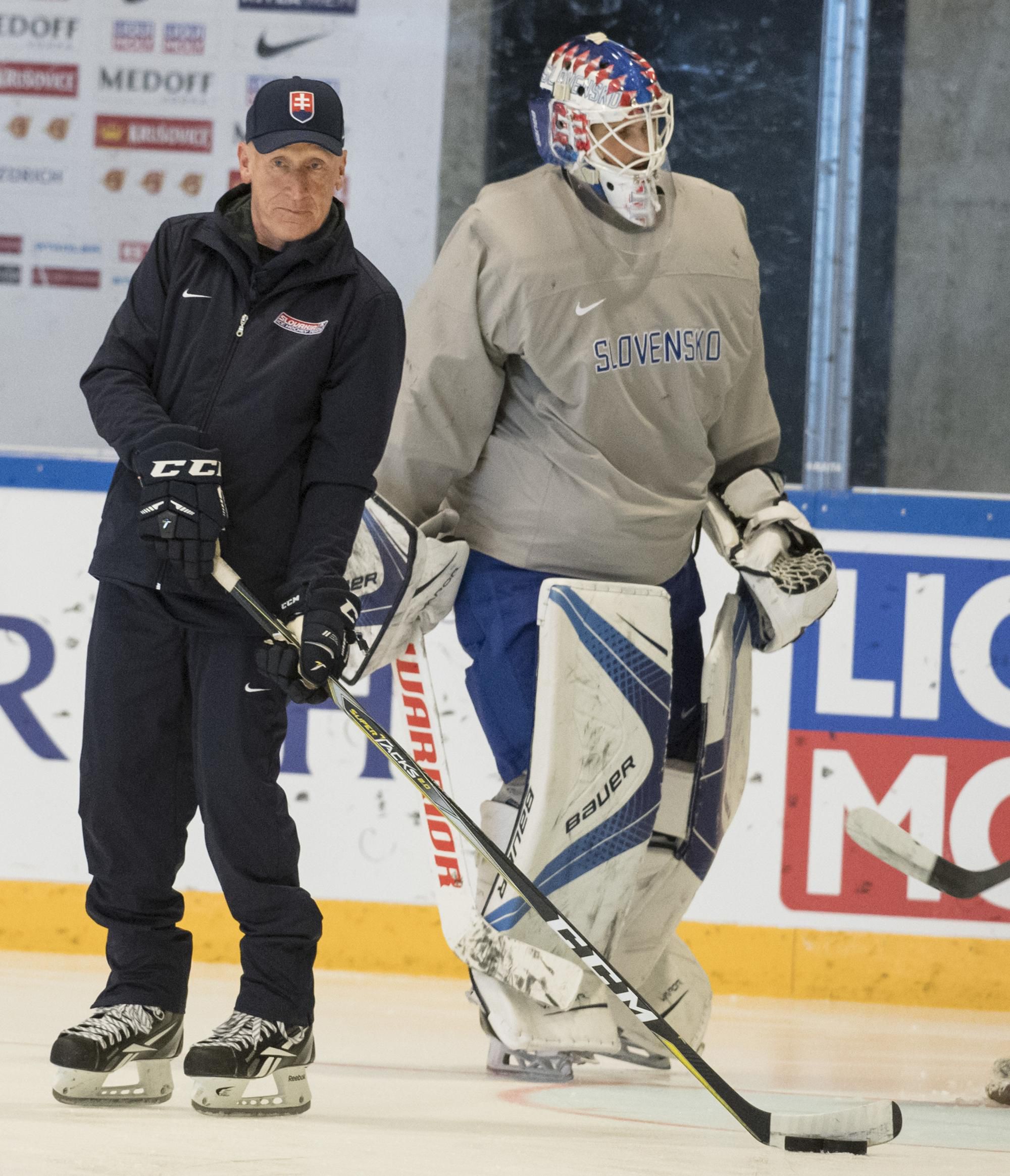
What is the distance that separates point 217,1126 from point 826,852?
1843mm

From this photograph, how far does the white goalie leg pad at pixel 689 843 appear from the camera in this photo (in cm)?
293

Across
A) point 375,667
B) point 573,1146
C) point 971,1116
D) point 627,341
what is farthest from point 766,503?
point 573,1146

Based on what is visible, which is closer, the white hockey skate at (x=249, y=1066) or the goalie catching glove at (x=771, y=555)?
the white hockey skate at (x=249, y=1066)

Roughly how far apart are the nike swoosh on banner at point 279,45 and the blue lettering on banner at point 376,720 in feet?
4.38

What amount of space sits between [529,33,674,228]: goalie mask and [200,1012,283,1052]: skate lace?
4.22ft

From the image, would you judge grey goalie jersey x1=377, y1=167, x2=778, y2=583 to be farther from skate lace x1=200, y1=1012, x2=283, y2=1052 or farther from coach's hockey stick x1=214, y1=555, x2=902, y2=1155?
skate lace x1=200, y1=1012, x2=283, y2=1052

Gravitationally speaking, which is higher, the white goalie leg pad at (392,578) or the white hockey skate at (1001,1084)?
the white goalie leg pad at (392,578)

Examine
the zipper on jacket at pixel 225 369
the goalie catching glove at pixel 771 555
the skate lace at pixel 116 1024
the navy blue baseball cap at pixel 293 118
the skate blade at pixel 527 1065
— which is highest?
the navy blue baseball cap at pixel 293 118

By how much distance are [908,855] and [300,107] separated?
4.64 ft

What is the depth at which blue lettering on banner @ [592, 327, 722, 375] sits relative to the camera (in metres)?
2.80

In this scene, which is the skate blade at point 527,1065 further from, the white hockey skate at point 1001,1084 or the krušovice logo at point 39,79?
the krušovice logo at point 39,79

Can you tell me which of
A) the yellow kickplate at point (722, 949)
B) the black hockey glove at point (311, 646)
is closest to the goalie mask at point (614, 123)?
the black hockey glove at point (311, 646)

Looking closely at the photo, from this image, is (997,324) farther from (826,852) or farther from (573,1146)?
(573,1146)

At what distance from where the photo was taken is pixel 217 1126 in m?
2.18
